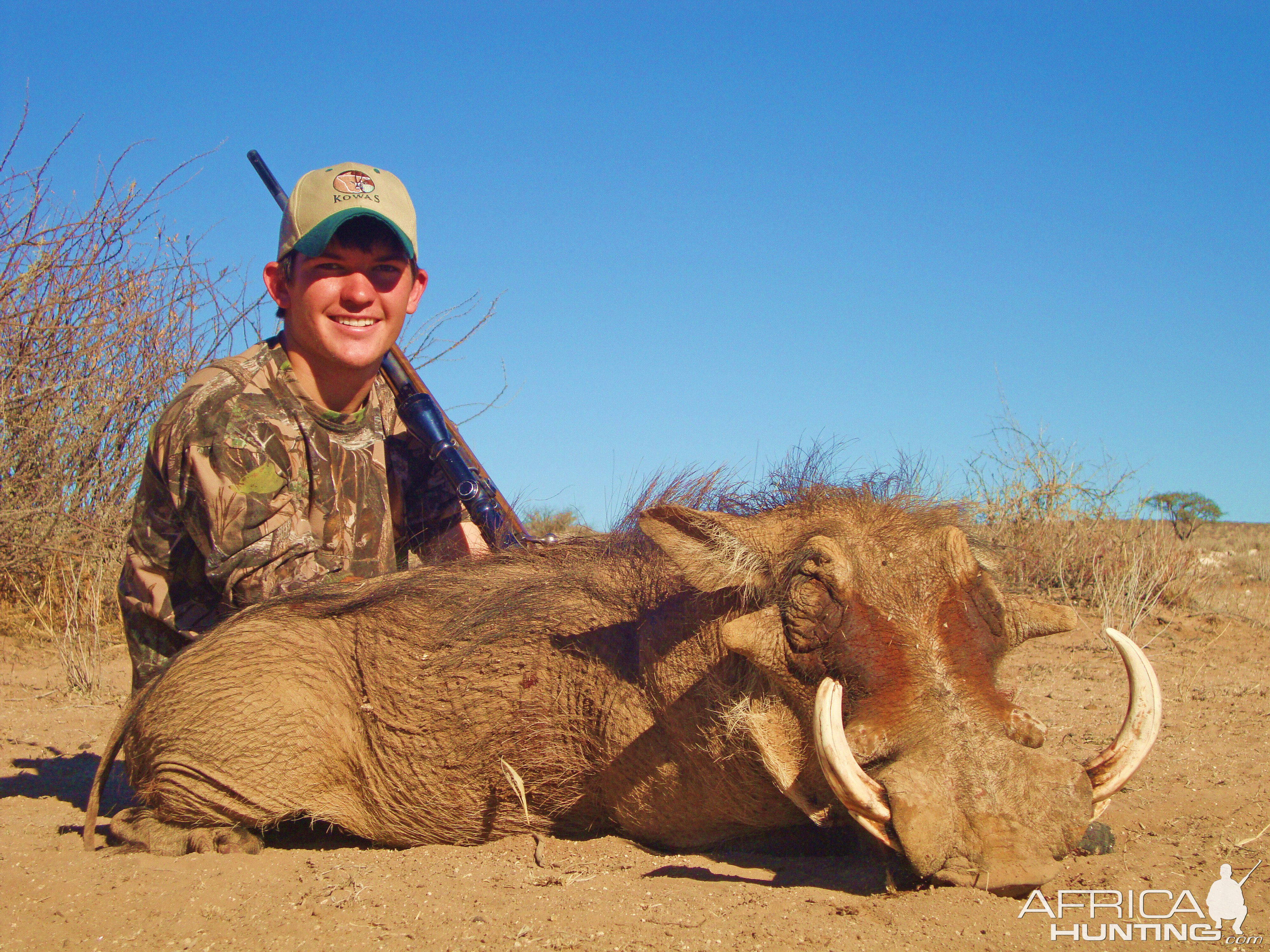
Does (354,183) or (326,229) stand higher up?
(354,183)

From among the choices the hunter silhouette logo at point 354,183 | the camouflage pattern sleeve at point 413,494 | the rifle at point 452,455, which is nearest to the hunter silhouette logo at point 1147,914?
the rifle at point 452,455

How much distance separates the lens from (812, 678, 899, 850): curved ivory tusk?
1972 millimetres

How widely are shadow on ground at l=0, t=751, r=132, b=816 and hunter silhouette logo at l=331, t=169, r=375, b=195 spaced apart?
6.96ft

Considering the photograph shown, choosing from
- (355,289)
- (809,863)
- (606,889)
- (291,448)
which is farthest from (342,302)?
(809,863)

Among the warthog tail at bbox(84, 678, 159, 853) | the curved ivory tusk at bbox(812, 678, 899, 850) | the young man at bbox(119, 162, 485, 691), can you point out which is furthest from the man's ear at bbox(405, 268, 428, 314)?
the curved ivory tusk at bbox(812, 678, 899, 850)

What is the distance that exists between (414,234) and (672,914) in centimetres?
263

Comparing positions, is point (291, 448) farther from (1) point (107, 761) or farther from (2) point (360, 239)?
(1) point (107, 761)

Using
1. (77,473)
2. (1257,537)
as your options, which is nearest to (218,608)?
(77,473)

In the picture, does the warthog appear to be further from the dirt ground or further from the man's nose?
the man's nose

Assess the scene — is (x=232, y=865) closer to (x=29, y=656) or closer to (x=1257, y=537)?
(x=29, y=656)

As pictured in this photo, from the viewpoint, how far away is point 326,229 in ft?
11.5

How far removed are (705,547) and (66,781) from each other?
2.88 metres

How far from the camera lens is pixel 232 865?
2.74 metres

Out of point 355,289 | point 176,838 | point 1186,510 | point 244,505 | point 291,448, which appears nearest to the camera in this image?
point 176,838
